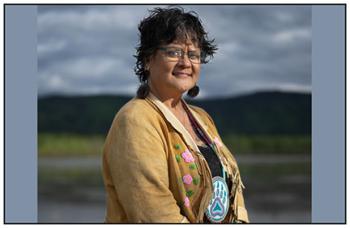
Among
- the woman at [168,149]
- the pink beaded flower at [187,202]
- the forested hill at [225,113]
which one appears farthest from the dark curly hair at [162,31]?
the forested hill at [225,113]

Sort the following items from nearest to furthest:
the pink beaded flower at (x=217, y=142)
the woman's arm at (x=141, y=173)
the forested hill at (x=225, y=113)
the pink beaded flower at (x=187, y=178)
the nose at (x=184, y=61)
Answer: the woman's arm at (x=141, y=173) → the pink beaded flower at (x=187, y=178) → the nose at (x=184, y=61) → the pink beaded flower at (x=217, y=142) → the forested hill at (x=225, y=113)

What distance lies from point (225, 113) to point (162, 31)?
421 cm

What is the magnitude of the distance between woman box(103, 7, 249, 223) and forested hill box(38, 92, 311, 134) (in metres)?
3.40

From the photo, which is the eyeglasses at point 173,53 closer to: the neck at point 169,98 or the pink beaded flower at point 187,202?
the neck at point 169,98

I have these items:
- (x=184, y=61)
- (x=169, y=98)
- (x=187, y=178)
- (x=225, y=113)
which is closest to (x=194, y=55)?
(x=184, y=61)

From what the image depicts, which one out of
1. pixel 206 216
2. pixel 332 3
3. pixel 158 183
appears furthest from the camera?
pixel 332 3

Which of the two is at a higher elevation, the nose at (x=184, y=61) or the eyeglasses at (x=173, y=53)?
the eyeglasses at (x=173, y=53)

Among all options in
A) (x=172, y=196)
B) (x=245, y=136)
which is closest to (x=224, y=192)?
(x=172, y=196)

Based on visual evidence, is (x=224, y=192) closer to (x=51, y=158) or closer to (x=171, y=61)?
(x=171, y=61)

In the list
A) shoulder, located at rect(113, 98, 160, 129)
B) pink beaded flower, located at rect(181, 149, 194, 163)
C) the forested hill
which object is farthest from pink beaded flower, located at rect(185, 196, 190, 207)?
the forested hill

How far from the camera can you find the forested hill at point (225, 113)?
→ 620 cm

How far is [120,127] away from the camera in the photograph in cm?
241

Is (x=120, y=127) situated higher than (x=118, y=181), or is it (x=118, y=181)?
(x=120, y=127)

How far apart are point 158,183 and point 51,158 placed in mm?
Answer: 4440
